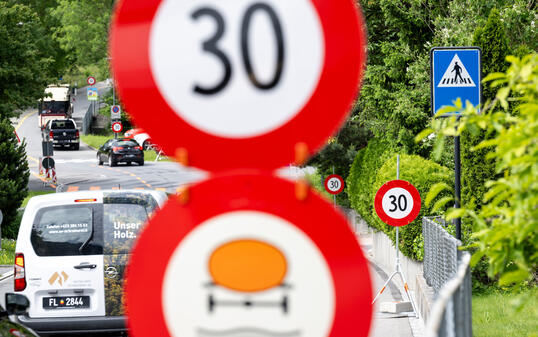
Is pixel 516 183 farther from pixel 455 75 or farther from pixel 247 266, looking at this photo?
pixel 455 75

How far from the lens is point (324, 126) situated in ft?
8.53

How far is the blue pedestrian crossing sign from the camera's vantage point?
971cm

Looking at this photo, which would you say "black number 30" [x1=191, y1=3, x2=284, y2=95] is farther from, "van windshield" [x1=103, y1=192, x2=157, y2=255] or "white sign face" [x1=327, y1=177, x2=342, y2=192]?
"white sign face" [x1=327, y1=177, x2=342, y2=192]

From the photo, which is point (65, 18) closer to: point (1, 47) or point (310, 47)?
point (1, 47)

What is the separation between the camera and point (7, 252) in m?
27.0

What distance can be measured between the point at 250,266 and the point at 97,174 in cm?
5355

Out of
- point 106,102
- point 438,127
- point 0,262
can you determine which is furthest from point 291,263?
point 106,102

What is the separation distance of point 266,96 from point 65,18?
98050mm

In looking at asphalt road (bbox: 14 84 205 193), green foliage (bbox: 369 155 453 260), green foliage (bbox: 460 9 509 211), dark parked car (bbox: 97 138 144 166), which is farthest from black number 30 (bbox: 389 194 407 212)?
dark parked car (bbox: 97 138 144 166)

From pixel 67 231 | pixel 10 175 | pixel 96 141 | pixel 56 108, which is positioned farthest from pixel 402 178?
pixel 56 108

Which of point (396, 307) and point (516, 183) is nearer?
point (516, 183)

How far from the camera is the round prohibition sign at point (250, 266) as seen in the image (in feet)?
7.95

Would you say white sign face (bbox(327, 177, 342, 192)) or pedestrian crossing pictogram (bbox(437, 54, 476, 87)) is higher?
pedestrian crossing pictogram (bbox(437, 54, 476, 87))

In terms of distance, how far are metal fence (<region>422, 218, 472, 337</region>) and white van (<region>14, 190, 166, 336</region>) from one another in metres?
3.30
